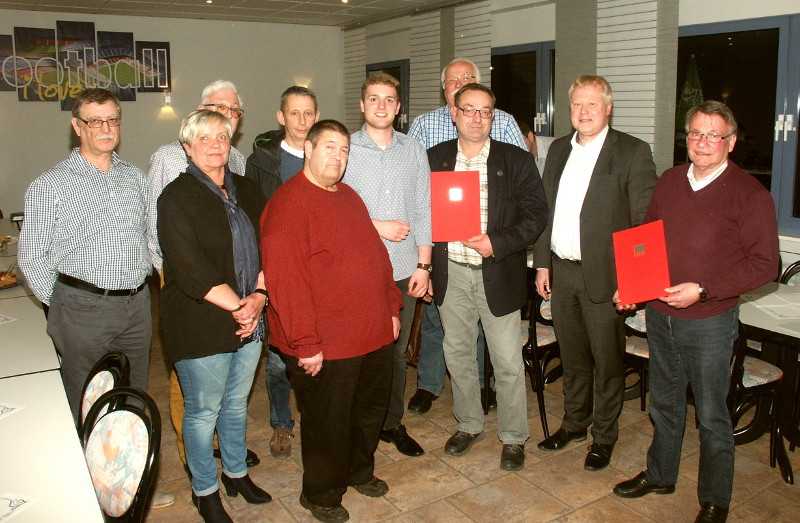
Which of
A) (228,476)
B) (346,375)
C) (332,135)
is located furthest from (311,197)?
(228,476)

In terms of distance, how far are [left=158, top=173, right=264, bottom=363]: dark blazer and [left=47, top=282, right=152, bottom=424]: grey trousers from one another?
0.77ft

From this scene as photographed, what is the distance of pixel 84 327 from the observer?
2.75 m

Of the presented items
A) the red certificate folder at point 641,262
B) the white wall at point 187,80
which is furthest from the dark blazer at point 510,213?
the white wall at point 187,80

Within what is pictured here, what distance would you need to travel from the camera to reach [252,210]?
2.82 meters

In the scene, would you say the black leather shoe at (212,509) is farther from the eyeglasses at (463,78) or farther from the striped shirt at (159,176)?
the eyeglasses at (463,78)

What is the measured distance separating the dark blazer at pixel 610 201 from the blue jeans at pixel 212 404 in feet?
5.07

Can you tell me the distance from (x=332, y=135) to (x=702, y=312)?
1.58 metres

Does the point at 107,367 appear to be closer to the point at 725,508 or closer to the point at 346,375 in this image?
the point at 346,375

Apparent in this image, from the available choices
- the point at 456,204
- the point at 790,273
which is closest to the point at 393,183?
the point at 456,204

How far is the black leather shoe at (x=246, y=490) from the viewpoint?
3.08 m

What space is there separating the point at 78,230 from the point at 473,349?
74.4 inches

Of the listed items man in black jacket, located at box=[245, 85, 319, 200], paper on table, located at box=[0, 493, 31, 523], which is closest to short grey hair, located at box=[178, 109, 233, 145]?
man in black jacket, located at box=[245, 85, 319, 200]

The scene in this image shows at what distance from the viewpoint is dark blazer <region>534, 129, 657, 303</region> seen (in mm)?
3074

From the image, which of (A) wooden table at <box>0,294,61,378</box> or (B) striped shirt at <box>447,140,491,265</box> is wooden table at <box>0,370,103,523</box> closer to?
(A) wooden table at <box>0,294,61,378</box>
